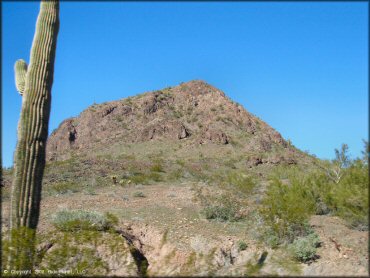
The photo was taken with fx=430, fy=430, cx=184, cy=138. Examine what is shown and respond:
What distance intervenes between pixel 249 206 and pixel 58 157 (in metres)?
28.5

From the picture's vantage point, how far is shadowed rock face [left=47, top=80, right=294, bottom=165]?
129 feet

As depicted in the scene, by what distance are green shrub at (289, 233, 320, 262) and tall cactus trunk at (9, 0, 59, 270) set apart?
5357 millimetres

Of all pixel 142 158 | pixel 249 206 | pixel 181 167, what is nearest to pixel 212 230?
pixel 249 206

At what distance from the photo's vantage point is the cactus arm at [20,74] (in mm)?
8095

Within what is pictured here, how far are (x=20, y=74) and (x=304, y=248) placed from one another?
6756 millimetres

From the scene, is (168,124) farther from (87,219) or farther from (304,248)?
(304,248)

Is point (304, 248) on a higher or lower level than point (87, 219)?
lower

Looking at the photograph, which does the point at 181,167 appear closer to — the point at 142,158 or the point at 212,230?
the point at 142,158

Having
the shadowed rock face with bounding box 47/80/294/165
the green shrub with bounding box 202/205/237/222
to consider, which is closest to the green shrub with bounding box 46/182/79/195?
the green shrub with bounding box 202/205/237/222

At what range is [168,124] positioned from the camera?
1597 inches

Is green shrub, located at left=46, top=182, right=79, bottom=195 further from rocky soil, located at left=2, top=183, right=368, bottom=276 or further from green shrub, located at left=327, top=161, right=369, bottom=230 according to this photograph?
green shrub, located at left=327, top=161, right=369, bottom=230

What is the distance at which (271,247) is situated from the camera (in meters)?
9.88

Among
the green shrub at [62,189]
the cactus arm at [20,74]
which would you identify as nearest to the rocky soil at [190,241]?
the green shrub at [62,189]

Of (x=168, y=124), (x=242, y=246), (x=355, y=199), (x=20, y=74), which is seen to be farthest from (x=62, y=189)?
(x=168, y=124)
